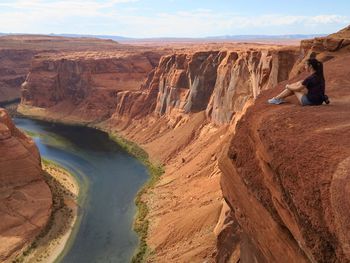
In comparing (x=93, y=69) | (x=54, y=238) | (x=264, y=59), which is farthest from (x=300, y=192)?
(x=93, y=69)

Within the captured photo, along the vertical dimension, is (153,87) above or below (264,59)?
below

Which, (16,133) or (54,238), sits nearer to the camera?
(54,238)

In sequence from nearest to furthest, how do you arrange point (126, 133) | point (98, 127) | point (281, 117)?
point (281, 117) → point (126, 133) → point (98, 127)

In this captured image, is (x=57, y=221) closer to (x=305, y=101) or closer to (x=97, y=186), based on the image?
(x=97, y=186)

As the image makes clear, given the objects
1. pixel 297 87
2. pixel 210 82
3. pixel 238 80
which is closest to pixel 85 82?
pixel 210 82

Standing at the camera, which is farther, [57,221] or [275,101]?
[57,221]

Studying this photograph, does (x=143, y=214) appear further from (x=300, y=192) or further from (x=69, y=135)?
(x=69, y=135)

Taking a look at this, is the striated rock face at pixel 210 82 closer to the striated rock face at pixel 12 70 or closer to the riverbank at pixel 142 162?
the riverbank at pixel 142 162
